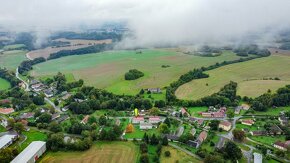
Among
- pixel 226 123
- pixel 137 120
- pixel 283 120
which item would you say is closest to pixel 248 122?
pixel 226 123

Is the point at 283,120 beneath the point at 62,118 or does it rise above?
above

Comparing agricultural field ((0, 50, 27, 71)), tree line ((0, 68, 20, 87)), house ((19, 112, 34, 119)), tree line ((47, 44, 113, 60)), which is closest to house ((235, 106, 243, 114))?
house ((19, 112, 34, 119))

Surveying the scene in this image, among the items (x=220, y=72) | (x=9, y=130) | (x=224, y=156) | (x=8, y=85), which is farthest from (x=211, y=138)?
(x=8, y=85)

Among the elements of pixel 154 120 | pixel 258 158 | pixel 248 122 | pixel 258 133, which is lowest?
pixel 154 120

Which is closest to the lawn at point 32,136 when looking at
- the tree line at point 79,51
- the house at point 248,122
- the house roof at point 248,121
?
the house at point 248,122

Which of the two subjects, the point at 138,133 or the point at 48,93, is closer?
the point at 138,133

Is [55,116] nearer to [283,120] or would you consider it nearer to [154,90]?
[154,90]
